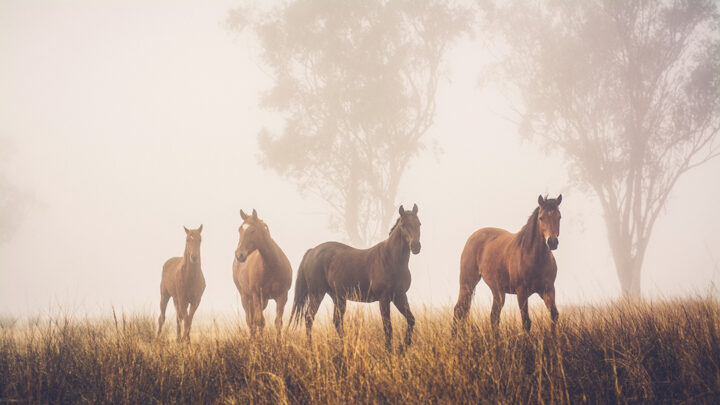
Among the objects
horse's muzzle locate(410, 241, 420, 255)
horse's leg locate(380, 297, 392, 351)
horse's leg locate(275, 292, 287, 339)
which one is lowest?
horse's leg locate(380, 297, 392, 351)

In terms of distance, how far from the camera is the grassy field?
3.97 metres

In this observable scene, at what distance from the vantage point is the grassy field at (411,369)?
13.0 ft

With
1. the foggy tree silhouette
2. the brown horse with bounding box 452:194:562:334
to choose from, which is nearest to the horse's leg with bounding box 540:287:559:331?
the brown horse with bounding box 452:194:562:334

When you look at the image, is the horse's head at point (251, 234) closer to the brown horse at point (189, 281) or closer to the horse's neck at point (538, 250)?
the brown horse at point (189, 281)

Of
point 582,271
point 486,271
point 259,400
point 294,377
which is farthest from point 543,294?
point 582,271

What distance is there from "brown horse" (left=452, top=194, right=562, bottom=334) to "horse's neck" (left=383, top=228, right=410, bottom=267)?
1048mm

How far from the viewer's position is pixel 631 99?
762 inches

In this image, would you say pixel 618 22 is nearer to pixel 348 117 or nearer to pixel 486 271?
pixel 348 117

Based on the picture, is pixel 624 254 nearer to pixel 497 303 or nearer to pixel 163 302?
pixel 497 303

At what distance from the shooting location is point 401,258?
6.66 meters

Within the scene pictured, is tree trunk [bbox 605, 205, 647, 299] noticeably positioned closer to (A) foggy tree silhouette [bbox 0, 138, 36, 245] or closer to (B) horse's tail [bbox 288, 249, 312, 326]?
(B) horse's tail [bbox 288, 249, 312, 326]

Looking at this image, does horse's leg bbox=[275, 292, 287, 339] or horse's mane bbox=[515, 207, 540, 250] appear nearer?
horse's mane bbox=[515, 207, 540, 250]

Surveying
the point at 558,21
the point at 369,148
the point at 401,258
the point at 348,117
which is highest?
the point at 558,21

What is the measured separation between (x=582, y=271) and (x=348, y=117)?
26945 mm
